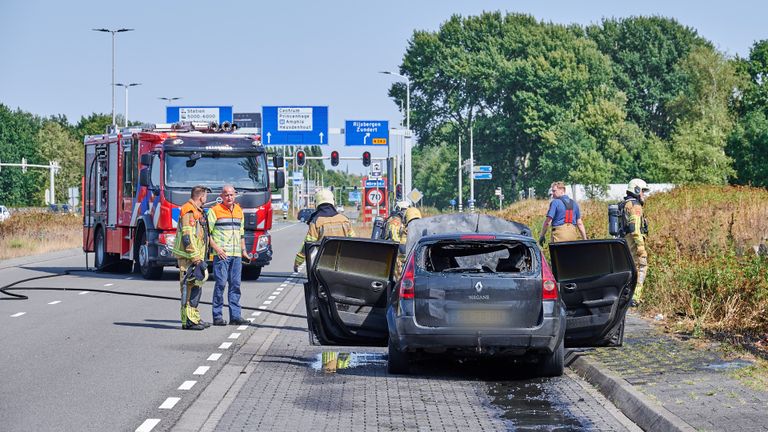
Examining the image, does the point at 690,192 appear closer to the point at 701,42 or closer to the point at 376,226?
the point at 376,226

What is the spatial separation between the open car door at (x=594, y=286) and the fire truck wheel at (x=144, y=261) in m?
14.2

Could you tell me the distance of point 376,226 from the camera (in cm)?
1986

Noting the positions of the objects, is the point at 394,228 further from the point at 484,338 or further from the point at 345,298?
the point at 484,338

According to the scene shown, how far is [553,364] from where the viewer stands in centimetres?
1102

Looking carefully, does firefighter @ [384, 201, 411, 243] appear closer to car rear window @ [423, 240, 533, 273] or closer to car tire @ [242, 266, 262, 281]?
car rear window @ [423, 240, 533, 273]

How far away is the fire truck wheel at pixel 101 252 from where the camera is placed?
27406 mm

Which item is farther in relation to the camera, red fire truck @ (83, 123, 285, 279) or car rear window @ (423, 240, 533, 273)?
red fire truck @ (83, 123, 285, 279)

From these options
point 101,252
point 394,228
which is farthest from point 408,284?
point 101,252

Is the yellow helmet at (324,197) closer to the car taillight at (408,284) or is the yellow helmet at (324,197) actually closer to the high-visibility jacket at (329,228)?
Result: the high-visibility jacket at (329,228)

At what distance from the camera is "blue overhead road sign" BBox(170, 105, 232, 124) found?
201 ft

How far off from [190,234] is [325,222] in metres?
1.75

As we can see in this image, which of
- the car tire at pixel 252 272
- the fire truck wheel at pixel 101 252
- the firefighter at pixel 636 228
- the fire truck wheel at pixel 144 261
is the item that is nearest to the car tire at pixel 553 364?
the firefighter at pixel 636 228

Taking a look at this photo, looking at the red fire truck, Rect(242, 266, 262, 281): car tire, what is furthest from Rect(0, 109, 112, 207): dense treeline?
Rect(242, 266, 262, 281): car tire

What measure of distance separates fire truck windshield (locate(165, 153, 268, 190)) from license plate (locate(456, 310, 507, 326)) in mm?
14083
